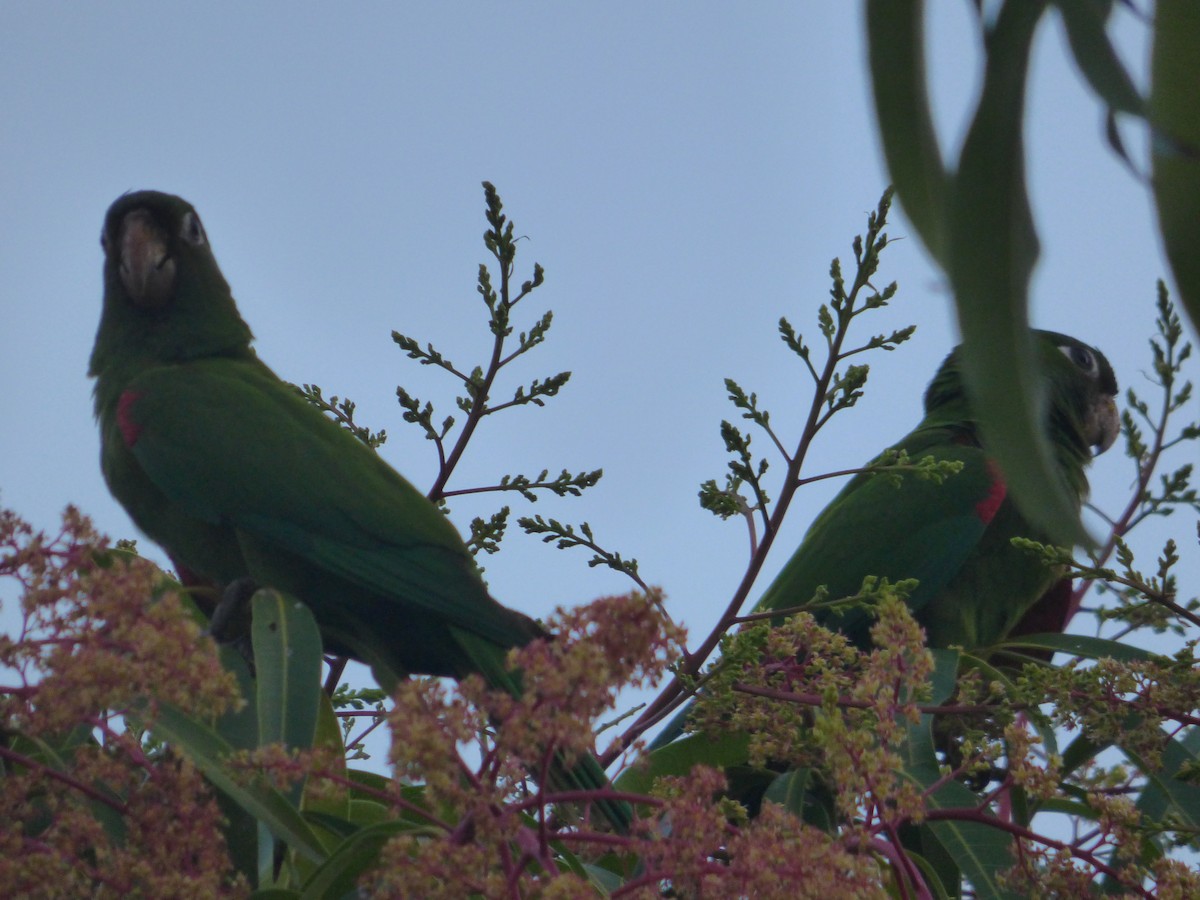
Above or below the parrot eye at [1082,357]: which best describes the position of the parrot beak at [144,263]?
below

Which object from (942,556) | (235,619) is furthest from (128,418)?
(942,556)

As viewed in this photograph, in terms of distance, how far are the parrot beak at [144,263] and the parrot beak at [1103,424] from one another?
280cm

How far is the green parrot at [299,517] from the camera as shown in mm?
2385

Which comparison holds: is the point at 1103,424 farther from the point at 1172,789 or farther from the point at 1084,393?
the point at 1172,789

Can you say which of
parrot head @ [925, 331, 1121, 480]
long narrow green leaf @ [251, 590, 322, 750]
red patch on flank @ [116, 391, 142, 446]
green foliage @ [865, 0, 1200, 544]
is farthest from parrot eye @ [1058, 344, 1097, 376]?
green foliage @ [865, 0, 1200, 544]

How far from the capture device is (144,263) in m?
3.07

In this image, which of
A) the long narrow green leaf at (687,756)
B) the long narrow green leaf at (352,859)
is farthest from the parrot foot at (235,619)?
the long narrow green leaf at (352,859)

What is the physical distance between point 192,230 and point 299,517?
108cm

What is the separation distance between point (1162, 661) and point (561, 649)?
4.05ft

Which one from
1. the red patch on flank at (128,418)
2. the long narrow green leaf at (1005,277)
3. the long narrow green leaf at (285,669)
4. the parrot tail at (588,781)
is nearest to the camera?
the long narrow green leaf at (1005,277)

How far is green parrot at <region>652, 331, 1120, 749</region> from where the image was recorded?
3668mm

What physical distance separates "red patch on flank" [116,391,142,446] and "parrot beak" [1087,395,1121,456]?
9.58ft

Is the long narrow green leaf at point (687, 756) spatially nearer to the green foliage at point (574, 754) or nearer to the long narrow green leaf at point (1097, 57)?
the green foliage at point (574, 754)

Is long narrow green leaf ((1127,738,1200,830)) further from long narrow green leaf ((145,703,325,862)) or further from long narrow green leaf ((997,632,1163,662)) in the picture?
long narrow green leaf ((145,703,325,862))
